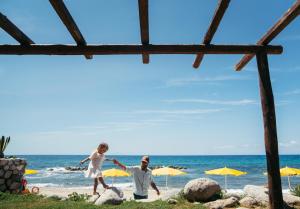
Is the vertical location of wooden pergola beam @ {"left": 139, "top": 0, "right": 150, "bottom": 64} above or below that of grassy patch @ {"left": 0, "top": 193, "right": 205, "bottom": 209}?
above

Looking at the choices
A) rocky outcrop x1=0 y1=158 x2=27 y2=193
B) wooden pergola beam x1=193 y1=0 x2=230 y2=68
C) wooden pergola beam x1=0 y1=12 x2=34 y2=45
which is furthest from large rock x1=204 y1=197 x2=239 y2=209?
rocky outcrop x1=0 y1=158 x2=27 y2=193

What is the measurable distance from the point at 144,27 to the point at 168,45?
991mm

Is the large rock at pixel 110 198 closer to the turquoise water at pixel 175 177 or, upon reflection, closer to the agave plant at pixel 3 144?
the agave plant at pixel 3 144

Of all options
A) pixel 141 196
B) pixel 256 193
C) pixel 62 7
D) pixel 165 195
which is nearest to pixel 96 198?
pixel 141 196

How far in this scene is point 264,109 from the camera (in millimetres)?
6398

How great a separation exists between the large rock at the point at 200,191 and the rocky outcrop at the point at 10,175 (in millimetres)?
8468

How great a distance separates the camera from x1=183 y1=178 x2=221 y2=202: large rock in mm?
11461

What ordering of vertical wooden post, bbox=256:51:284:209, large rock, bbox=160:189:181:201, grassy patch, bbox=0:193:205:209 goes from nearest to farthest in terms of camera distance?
vertical wooden post, bbox=256:51:284:209
grassy patch, bbox=0:193:205:209
large rock, bbox=160:189:181:201

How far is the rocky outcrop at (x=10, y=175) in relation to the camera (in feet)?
48.4

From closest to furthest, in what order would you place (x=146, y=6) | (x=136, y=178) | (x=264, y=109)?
1. (x=146, y=6)
2. (x=264, y=109)
3. (x=136, y=178)

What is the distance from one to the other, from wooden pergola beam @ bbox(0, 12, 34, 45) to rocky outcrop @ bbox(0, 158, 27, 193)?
10339 millimetres

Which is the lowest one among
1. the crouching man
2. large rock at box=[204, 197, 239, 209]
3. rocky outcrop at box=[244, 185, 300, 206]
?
large rock at box=[204, 197, 239, 209]

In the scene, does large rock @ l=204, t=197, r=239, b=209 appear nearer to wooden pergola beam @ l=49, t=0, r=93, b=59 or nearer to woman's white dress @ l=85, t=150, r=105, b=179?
woman's white dress @ l=85, t=150, r=105, b=179

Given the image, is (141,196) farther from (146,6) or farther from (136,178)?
(146,6)
